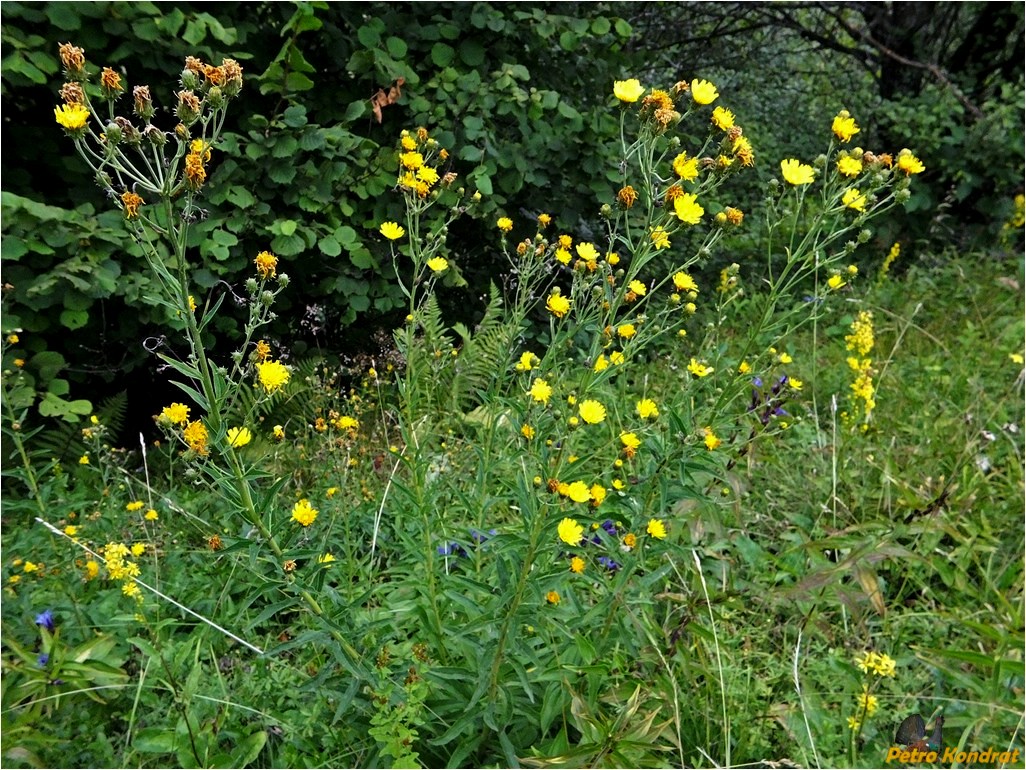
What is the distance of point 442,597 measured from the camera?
1902mm

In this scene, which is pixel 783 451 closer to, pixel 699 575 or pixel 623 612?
pixel 699 575

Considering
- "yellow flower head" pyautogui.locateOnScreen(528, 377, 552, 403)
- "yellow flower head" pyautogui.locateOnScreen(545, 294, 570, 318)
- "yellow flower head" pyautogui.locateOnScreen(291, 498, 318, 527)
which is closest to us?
"yellow flower head" pyautogui.locateOnScreen(291, 498, 318, 527)

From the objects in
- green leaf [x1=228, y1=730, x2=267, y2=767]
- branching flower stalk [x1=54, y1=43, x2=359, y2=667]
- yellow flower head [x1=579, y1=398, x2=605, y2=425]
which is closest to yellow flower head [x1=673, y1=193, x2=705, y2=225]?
yellow flower head [x1=579, y1=398, x2=605, y2=425]

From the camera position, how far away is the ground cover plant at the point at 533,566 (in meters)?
1.49

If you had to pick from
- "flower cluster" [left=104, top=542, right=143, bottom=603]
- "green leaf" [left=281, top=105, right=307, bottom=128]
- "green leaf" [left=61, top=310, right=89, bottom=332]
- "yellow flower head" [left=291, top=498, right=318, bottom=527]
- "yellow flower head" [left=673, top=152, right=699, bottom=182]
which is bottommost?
"flower cluster" [left=104, top=542, right=143, bottom=603]

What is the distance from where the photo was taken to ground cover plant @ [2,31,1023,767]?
1.49m

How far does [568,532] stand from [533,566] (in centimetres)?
25

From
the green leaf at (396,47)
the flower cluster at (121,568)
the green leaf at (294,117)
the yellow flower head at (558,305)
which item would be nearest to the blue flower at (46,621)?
the flower cluster at (121,568)

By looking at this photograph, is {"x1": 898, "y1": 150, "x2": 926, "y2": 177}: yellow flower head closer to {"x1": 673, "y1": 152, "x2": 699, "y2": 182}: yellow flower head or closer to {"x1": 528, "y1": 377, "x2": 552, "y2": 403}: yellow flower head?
{"x1": 673, "y1": 152, "x2": 699, "y2": 182}: yellow flower head

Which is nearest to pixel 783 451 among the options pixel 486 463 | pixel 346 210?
pixel 486 463

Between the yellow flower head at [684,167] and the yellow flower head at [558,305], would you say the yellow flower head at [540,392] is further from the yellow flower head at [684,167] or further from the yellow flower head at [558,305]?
the yellow flower head at [684,167]

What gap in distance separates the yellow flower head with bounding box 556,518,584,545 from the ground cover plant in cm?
1

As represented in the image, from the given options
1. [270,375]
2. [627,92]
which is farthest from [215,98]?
[627,92]

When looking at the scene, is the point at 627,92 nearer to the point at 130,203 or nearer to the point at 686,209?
the point at 686,209
